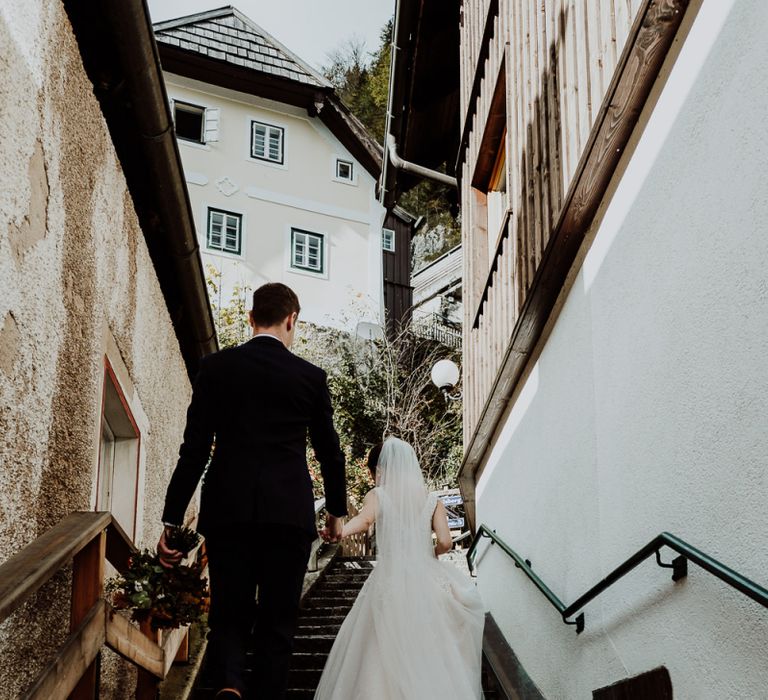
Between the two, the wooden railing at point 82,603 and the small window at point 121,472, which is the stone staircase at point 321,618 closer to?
the small window at point 121,472

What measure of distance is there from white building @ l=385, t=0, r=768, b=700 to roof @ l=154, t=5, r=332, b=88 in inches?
648

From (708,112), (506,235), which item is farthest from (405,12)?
(708,112)

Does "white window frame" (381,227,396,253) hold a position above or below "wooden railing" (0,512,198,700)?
below

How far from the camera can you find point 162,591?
147 inches

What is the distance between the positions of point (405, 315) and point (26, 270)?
21879 mm

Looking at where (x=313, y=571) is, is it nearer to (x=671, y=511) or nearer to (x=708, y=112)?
(x=671, y=511)

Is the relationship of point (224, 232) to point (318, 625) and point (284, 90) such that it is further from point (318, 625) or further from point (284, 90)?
point (318, 625)

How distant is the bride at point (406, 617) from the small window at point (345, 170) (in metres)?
19.2

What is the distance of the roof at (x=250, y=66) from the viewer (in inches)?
882

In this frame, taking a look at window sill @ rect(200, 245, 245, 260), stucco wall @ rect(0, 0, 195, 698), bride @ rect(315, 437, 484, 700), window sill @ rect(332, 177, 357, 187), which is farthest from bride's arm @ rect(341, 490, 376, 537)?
window sill @ rect(332, 177, 357, 187)

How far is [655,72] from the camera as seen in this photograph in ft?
13.0

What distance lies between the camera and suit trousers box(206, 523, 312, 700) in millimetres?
3693

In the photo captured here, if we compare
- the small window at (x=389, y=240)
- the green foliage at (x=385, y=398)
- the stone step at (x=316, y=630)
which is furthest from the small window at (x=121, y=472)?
the small window at (x=389, y=240)

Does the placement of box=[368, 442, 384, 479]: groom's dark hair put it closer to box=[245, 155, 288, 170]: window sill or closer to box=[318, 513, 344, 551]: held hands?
box=[318, 513, 344, 551]: held hands
